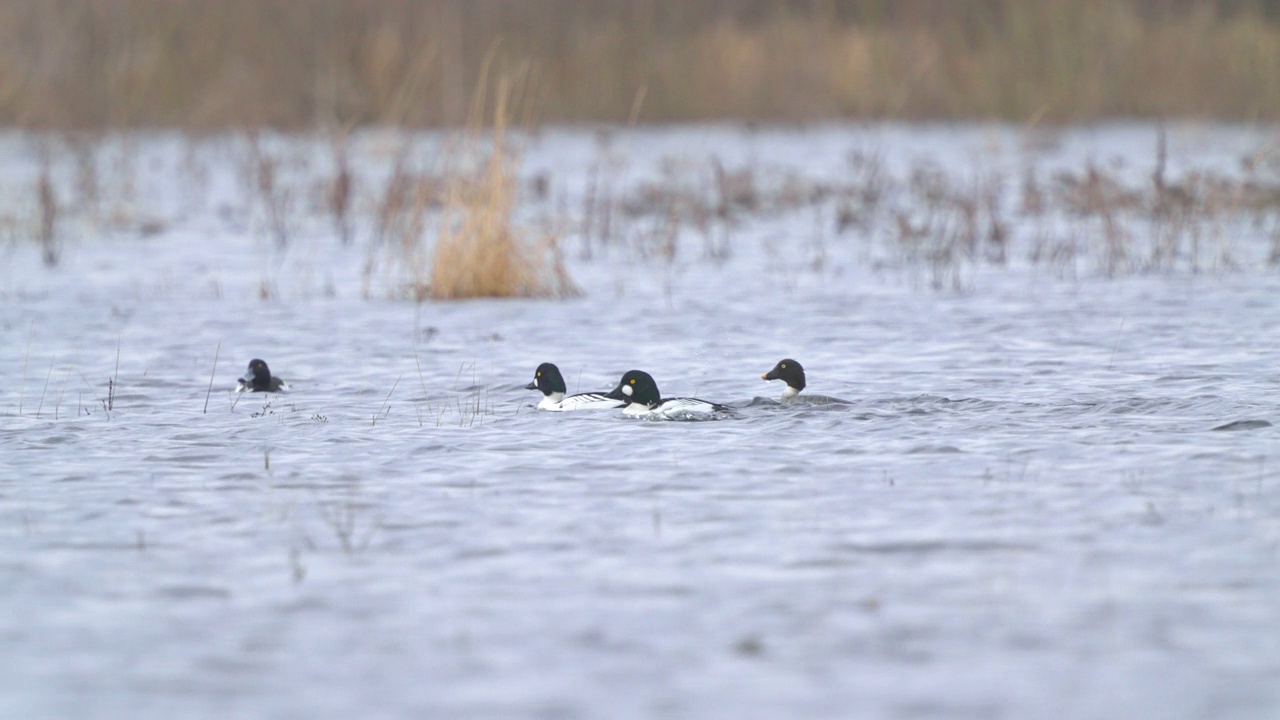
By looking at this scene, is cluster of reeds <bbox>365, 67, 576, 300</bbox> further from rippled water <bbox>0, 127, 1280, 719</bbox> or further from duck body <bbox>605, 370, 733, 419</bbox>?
duck body <bbox>605, 370, 733, 419</bbox>

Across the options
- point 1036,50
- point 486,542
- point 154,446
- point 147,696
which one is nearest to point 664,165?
point 1036,50

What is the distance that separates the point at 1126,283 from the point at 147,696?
10.7m

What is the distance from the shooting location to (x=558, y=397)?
900 centimetres

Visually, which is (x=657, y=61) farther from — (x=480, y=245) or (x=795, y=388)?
(x=795, y=388)

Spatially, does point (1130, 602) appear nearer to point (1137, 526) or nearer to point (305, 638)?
point (1137, 526)

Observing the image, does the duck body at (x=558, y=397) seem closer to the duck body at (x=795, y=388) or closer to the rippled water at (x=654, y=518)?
the rippled water at (x=654, y=518)

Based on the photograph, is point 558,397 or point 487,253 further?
point 487,253

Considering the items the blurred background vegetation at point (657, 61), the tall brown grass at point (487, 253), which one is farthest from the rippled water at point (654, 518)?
the blurred background vegetation at point (657, 61)

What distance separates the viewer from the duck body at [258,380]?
9508 millimetres

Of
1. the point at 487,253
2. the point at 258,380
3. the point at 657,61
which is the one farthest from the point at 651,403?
the point at 657,61

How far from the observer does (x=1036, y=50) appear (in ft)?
86.7

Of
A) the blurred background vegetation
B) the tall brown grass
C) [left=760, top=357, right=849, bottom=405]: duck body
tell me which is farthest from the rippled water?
the blurred background vegetation

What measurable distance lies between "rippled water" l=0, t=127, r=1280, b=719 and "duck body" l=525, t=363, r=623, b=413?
17 centimetres

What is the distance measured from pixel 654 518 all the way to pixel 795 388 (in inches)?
Result: 112
